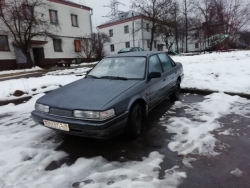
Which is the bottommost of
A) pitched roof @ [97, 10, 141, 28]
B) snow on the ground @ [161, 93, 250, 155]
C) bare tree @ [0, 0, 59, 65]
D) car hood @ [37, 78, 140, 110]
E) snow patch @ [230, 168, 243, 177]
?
snow patch @ [230, 168, 243, 177]

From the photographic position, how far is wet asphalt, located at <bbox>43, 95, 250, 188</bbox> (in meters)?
2.30

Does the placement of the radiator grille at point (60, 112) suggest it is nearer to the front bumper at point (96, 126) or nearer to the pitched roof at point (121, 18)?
the front bumper at point (96, 126)

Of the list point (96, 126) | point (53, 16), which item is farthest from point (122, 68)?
point (53, 16)

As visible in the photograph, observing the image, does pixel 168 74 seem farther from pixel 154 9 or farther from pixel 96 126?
pixel 154 9

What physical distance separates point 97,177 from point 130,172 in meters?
0.42

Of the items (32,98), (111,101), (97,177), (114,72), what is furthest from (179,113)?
(32,98)

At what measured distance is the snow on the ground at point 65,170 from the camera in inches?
90.8

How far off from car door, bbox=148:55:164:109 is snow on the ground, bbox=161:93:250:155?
0.54 m

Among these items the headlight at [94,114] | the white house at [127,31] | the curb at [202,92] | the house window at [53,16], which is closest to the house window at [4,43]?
the house window at [53,16]

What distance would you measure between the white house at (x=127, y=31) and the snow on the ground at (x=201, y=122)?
30.5 meters

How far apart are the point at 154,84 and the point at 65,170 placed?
7.73ft

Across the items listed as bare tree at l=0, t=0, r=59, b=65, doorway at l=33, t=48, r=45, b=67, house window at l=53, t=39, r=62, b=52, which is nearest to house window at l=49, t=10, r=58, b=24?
bare tree at l=0, t=0, r=59, b=65

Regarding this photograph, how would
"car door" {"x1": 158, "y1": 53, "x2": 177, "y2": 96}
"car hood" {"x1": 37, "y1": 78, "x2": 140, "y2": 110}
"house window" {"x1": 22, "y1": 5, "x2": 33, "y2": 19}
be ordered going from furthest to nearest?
1. "house window" {"x1": 22, "y1": 5, "x2": 33, "y2": 19}
2. "car door" {"x1": 158, "y1": 53, "x2": 177, "y2": 96}
3. "car hood" {"x1": 37, "y1": 78, "x2": 140, "y2": 110}

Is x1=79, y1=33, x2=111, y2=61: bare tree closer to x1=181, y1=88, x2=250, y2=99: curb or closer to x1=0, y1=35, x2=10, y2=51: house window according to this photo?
x1=0, y1=35, x2=10, y2=51: house window
